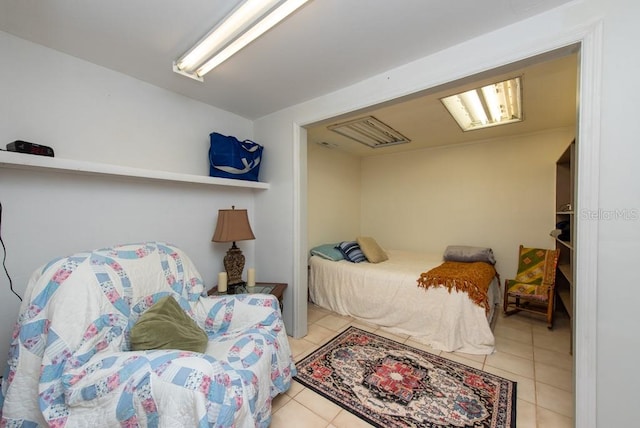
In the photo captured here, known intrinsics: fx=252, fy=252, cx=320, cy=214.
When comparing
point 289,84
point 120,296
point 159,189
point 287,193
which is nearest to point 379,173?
point 287,193

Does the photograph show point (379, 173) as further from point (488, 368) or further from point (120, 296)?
point (120, 296)

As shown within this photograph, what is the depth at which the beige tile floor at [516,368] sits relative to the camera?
151cm


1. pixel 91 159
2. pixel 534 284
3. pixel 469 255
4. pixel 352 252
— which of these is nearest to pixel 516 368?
pixel 534 284

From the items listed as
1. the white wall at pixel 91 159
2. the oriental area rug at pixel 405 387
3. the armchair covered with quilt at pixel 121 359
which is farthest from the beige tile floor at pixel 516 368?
the white wall at pixel 91 159

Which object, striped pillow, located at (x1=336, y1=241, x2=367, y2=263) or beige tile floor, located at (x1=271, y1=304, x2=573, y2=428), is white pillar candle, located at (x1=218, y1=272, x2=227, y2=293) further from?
striped pillow, located at (x1=336, y1=241, x2=367, y2=263)

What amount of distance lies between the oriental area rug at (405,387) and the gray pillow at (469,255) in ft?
4.81

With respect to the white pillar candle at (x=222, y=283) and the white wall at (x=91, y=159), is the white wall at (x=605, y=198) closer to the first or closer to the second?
the white pillar candle at (x=222, y=283)

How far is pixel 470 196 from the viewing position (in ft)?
12.0

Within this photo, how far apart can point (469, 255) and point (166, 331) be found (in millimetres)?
3279

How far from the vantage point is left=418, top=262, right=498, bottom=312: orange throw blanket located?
2277 mm

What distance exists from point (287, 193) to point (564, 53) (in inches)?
82.3

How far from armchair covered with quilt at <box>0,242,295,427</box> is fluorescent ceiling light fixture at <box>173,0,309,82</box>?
4.14ft

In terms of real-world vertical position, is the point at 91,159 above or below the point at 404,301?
above

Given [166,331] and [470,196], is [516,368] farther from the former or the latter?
[166,331]
